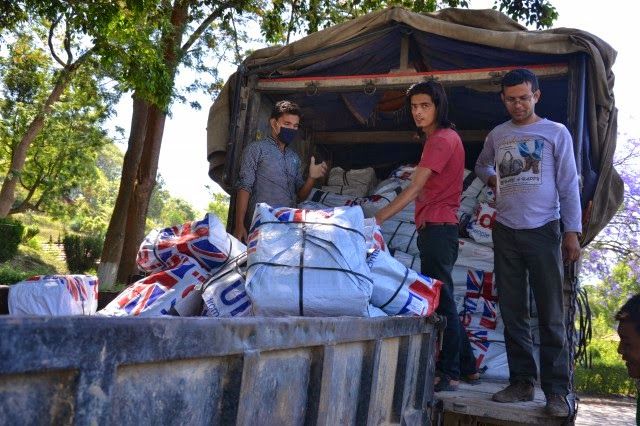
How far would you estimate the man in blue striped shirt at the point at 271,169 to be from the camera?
14.3 feet

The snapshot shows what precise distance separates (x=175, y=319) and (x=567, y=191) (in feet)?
8.15

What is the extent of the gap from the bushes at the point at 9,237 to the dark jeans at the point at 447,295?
56.2 feet

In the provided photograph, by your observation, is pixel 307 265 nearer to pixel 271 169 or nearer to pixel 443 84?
pixel 271 169

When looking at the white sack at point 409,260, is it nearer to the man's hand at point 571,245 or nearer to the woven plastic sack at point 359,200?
the woven plastic sack at point 359,200

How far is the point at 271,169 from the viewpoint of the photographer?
175 inches

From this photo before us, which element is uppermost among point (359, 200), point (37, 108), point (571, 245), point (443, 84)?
point (37, 108)

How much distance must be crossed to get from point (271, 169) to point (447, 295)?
167 cm

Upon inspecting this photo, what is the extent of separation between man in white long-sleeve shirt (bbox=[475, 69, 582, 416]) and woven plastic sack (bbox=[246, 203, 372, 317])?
109 cm

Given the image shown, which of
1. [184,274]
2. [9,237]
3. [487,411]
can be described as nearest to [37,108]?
[9,237]

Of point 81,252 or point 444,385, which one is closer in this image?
point 444,385

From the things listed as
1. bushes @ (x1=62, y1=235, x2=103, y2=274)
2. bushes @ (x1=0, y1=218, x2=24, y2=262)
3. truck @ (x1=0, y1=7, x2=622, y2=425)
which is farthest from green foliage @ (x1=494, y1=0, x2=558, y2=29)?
bushes @ (x1=62, y1=235, x2=103, y2=274)

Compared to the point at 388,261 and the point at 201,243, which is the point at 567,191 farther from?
the point at 201,243

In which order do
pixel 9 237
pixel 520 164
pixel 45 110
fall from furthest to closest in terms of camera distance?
1. pixel 9 237
2. pixel 45 110
3. pixel 520 164

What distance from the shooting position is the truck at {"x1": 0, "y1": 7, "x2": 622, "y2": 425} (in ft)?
3.08
